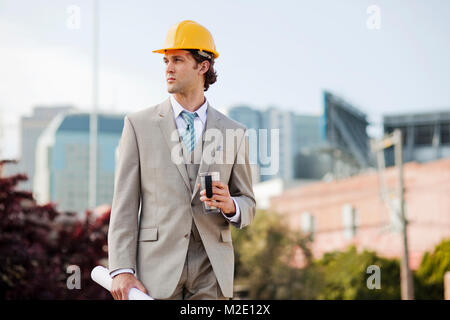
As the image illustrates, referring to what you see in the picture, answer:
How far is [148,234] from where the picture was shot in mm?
3137

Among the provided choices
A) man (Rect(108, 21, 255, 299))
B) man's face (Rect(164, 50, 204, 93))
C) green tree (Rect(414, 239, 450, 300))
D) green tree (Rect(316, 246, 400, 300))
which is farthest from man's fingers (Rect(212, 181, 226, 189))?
green tree (Rect(414, 239, 450, 300))

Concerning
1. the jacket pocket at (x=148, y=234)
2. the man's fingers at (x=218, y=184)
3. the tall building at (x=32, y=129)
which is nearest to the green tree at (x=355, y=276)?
the jacket pocket at (x=148, y=234)

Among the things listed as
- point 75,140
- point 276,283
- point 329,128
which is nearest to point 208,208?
point 276,283

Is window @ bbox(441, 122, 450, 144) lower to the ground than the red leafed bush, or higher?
higher

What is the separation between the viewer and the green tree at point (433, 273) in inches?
1031

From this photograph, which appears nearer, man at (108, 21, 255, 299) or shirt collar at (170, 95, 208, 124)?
man at (108, 21, 255, 299)

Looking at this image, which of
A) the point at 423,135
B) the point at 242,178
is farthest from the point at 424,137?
the point at 242,178

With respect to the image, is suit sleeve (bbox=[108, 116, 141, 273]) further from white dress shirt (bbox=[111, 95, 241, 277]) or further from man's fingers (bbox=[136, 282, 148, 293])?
white dress shirt (bbox=[111, 95, 241, 277])

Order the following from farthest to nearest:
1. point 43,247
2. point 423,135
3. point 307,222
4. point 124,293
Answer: point 423,135
point 307,222
point 43,247
point 124,293

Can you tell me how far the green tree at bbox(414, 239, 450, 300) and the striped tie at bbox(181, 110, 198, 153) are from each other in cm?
2367

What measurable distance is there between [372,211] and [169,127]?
35169mm

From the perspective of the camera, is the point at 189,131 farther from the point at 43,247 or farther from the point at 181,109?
the point at 43,247

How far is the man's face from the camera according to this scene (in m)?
3.18
